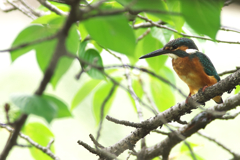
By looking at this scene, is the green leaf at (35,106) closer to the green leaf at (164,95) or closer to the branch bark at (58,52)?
the branch bark at (58,52)

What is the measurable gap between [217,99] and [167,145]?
337 mm

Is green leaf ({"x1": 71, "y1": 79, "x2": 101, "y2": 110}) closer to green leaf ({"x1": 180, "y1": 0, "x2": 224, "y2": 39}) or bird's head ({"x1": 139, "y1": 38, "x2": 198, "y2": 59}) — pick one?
bird's head ({"x1": 139, "y1": 38, "x2": 198, "y2": 59})

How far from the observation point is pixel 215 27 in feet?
0.81

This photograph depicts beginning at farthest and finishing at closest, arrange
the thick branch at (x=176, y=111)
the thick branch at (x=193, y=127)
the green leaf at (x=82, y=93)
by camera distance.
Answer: the green leaf at (x=82, y=93), the thick branch at (x=193, y=127), the thick branch at (x=176, y=111)

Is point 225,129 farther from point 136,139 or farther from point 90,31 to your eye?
point 90,31

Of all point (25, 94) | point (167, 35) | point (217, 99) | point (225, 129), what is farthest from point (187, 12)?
point (225, 129)

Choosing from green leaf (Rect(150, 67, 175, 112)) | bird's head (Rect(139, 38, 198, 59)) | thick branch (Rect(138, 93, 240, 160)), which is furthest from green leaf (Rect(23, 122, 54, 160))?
bird's head (Rect(139, 38, 198, 59))

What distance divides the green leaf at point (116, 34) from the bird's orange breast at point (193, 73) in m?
0.75

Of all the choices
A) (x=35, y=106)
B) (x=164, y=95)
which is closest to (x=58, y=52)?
(x=35, y=106)

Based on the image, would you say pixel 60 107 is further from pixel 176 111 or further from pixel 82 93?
pixel 82 93

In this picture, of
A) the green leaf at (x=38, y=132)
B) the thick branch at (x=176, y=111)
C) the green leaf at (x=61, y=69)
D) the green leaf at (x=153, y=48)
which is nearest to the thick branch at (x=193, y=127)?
the thick branch at (x=176, y=111)

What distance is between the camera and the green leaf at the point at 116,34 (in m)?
0.25

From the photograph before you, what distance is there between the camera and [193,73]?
3.18 ft

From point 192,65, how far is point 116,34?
2.56 ft
